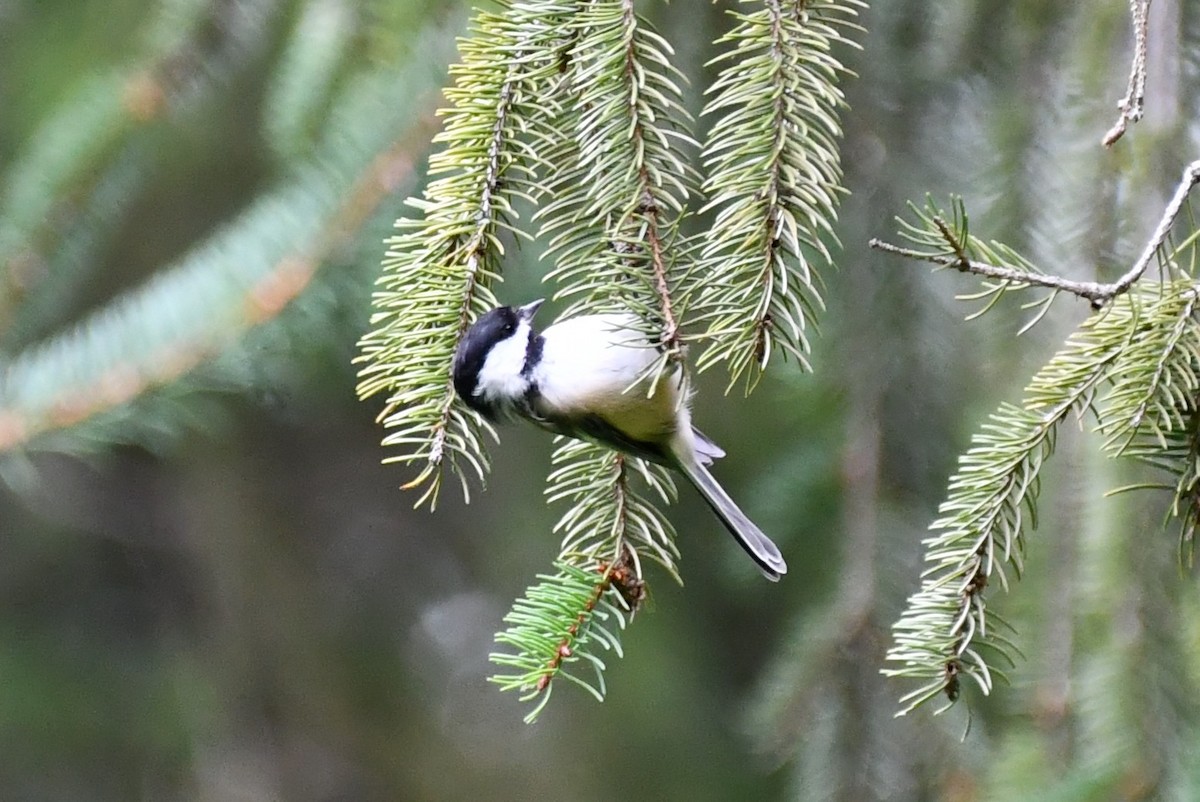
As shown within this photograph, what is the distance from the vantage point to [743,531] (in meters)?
1.09

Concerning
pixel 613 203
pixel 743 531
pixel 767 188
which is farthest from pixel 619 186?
pixel 743 531

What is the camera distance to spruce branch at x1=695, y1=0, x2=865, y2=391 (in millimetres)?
699

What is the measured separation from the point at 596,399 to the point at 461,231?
26cm

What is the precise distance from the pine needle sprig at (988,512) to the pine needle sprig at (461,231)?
0.34m

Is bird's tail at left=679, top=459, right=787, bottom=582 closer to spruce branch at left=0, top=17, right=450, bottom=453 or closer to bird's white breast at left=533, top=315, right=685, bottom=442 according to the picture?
bird's white breast at left=533, top=315, right=685, bottom=442

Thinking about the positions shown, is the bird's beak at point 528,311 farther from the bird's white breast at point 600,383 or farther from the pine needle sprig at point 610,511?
the pine needle sprig at point 610,511

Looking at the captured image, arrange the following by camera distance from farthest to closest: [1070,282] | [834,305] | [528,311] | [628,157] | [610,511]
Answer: [834,305]
[528,311]
[610,511]
[628,157]
[1070,282]

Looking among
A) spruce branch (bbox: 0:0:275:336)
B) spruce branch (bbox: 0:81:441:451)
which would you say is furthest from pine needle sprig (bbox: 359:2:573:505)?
spruce branch (bbox: 0:0:275:336)

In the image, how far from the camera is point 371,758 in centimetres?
278

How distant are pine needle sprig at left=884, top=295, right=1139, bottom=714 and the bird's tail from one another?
306 mm

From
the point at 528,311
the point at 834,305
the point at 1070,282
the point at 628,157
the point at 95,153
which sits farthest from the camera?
the point at 834,305

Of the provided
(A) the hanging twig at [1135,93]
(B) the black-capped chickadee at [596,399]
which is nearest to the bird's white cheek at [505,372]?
(B) the black-capped chickadee at [596,399]

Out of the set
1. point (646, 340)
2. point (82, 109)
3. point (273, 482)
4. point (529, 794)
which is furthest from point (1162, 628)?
point (273, 482)

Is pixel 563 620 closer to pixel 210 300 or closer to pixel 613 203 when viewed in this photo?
pixel 613 203
